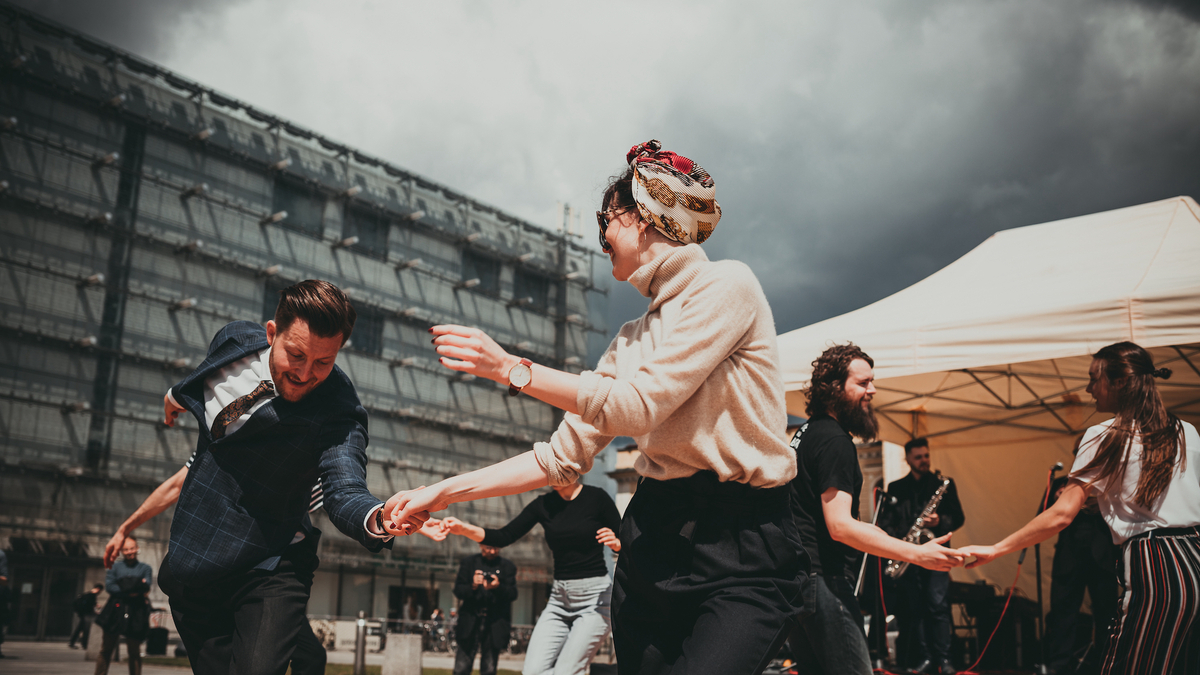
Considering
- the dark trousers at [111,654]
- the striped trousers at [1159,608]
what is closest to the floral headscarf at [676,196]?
the striped trousers at [1159,608]

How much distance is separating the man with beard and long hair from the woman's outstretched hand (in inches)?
70.4

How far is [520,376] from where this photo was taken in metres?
2.16

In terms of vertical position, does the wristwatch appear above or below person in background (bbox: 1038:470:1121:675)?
above

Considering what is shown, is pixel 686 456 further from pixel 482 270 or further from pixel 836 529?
pixel 482 270

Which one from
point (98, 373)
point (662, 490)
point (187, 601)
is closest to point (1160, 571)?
point (662, 490)

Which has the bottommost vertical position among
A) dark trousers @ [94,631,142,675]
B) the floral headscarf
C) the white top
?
dark trousers @ [94,631,142,675]

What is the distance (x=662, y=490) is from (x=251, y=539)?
1.74 meters

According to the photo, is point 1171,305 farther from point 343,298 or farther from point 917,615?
point 343,298

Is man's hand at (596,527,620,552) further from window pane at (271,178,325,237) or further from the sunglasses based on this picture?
window pane at (271,178,325,237)

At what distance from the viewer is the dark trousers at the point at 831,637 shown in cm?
353

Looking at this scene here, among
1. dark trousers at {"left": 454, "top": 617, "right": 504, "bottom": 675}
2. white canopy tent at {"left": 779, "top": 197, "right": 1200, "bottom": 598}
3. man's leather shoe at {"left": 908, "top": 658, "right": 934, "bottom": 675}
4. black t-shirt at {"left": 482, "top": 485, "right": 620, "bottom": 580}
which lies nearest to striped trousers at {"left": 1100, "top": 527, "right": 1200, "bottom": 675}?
black t-shirt at {"left": 482, "top": 485, "right": 620, "bottom": 580}

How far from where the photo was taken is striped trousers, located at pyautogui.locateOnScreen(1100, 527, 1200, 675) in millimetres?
3215

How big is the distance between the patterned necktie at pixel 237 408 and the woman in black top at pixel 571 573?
6.67 ft

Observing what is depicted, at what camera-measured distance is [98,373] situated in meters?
40.8
